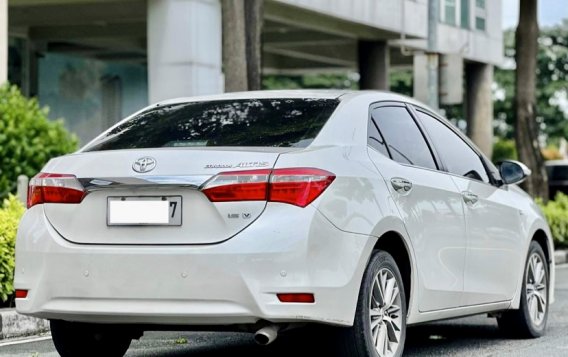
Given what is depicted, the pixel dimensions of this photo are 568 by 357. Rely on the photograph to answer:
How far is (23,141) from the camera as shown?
46.2ft

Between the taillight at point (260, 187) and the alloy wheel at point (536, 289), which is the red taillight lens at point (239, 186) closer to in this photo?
the taillight at point (260, 187)

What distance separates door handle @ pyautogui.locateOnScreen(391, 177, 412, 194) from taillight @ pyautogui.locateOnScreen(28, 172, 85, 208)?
1.61 meters

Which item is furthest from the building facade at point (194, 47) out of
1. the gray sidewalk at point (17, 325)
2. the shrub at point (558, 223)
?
the gray sidewalk at point (17, 325)

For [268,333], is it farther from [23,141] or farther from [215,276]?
[23,141]

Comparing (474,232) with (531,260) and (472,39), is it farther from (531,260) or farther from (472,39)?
(472,39)

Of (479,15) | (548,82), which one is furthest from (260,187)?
(548,82)

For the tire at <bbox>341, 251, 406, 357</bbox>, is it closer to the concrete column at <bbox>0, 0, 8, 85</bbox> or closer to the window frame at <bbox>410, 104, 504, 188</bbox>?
the window frame at <bbox>410, 104, 504, 188</bbox>

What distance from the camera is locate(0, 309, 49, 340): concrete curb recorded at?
28.2ft

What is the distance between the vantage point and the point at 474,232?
7.63m

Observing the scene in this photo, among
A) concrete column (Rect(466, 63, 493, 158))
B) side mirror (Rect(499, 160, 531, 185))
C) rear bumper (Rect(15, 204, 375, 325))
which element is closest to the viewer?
rear bumper (Rect(15, 204, 375, 325))

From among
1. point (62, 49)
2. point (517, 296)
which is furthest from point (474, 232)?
point (62, 49)

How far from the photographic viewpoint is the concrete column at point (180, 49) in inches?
747

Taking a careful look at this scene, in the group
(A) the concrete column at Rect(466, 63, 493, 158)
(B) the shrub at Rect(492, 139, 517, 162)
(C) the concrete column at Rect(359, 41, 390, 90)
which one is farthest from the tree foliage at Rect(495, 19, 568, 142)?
(C) the concrete column at Rect(359, 41, 390, 90)

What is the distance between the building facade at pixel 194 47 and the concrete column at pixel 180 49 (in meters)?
0.01
